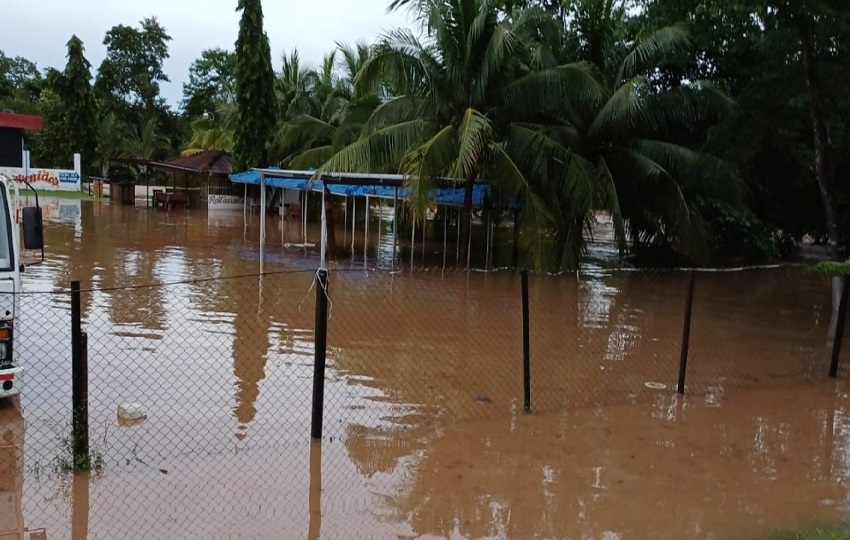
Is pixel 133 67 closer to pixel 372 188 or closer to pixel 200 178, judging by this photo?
pixel 200 178

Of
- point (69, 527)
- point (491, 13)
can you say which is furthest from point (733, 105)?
point (69, 527)

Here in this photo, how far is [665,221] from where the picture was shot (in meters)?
19.8

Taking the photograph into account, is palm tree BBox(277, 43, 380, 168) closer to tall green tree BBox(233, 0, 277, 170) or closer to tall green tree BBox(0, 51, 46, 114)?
→ tall green tree BBox(233, 0, 277, 170)

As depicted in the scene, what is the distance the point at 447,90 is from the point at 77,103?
36136 mm

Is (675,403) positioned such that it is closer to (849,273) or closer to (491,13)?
(849,273)

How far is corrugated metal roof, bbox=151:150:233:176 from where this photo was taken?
35469 millimetres

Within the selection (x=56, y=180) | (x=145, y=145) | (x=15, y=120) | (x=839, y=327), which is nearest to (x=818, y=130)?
(x=839, y=327)

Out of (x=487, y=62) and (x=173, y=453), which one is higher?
(x=487, y=62)

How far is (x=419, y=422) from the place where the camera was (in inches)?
291

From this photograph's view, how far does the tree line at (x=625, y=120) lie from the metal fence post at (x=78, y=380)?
9514mm

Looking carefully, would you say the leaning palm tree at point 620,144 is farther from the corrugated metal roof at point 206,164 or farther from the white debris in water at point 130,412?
the corrugated metal roof at point 206,164

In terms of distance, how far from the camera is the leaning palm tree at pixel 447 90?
56.1 feet

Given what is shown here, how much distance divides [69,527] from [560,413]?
4.54 m

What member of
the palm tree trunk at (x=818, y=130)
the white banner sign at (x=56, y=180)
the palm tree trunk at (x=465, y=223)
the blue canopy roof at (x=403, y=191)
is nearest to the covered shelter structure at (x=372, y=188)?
the blue canopy roof at (x=403, y=191)
